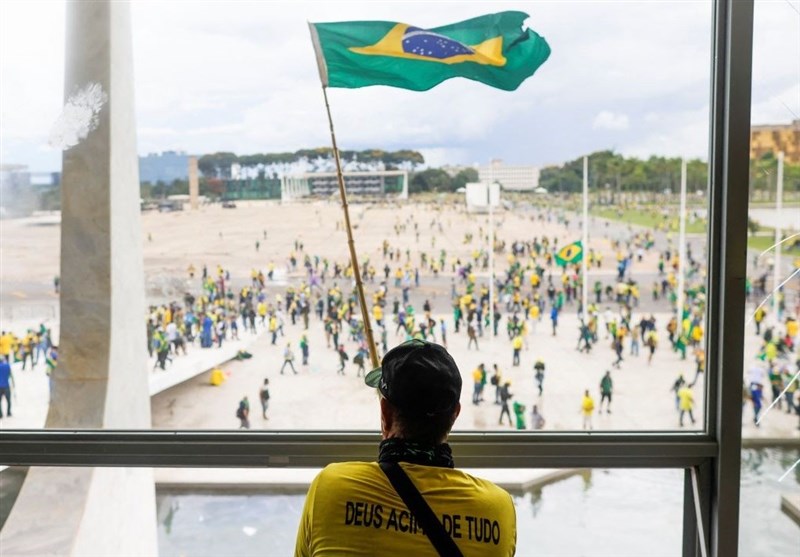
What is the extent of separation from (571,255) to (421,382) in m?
1.41

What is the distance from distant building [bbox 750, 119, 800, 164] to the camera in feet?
7.52

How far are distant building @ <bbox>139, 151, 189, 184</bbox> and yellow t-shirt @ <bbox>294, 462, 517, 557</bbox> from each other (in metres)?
1.56

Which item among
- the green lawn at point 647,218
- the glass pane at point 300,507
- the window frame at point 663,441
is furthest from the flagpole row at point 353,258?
the green lawn at point 647,218

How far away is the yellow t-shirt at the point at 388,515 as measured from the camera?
3.62 ft

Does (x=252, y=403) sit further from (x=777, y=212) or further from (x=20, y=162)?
(x=777, y=212)

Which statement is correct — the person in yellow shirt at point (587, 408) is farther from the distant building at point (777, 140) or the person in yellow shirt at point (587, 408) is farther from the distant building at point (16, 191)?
the distant building at point (16, 191)

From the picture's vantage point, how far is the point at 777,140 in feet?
7.62

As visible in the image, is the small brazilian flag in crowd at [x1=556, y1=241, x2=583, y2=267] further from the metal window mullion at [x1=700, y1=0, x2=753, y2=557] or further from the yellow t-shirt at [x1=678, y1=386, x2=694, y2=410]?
the yellow t-shirt at [x1=678, y1=386, x2=694, y2=410]

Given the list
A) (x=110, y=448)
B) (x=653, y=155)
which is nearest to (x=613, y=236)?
(x=653, y=155)

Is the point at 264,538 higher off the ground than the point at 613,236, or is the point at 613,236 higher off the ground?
the point at 613,236

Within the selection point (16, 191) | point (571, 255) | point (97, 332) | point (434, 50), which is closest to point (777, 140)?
point (571, 255)

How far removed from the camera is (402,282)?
252 cm

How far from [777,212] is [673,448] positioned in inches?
31.2

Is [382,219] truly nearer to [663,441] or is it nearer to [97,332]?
[97,332]
